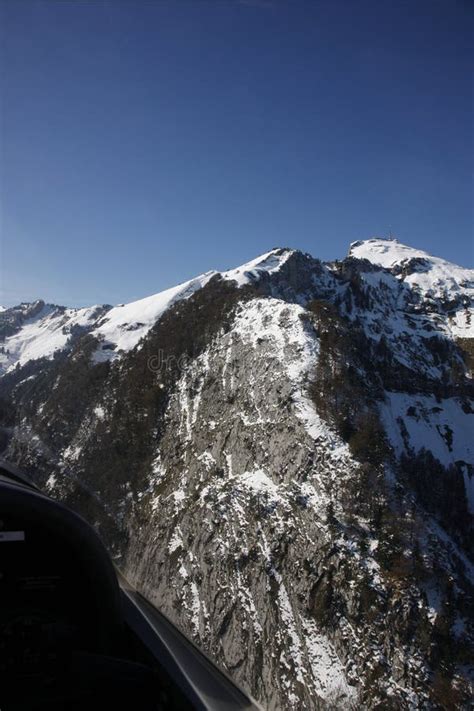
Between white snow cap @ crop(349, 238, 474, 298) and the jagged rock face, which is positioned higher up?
white snow cap @ crop(349, 238, 474, 298)

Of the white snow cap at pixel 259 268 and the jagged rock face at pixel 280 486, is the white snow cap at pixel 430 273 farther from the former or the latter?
the jagged rock face at pixel 280 486

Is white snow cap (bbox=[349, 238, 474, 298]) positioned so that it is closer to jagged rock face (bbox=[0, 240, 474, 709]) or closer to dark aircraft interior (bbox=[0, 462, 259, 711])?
jagged rock face (bbox=[0, 240, 474, 709])

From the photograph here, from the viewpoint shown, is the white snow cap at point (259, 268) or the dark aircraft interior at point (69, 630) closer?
the dark aircraft interior at point (69, 630)

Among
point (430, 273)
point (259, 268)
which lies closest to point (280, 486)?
point (259, 268)

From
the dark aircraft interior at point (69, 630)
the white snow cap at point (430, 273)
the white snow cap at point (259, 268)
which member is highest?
the white snow cap at point (430, 273)

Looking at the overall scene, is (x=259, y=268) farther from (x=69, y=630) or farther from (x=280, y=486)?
(x=69, y=630)

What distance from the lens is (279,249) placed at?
114562 mm

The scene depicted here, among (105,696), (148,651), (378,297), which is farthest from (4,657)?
(378,297)

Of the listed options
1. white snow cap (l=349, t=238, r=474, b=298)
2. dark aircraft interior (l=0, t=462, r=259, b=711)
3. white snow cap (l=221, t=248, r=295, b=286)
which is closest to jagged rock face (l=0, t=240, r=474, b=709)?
white snow cap (l=221, t=248, r=295, b=286)

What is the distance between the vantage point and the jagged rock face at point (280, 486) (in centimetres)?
2977

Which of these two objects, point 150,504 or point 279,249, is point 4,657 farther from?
point 279,249

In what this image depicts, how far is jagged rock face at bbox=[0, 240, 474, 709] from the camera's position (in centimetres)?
2977

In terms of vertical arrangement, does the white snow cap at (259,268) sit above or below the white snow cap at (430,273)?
below

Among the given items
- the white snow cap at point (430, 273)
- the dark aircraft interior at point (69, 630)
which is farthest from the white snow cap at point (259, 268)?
the dark aircraft interior at point (69, 630)
